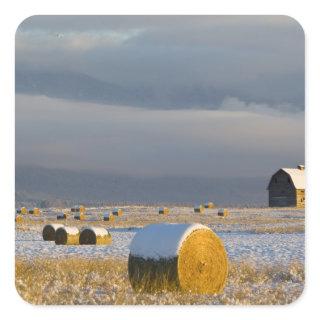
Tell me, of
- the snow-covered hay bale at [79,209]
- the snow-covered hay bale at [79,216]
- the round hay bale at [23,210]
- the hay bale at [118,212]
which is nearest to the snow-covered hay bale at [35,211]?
the round hay bale at [23,210]

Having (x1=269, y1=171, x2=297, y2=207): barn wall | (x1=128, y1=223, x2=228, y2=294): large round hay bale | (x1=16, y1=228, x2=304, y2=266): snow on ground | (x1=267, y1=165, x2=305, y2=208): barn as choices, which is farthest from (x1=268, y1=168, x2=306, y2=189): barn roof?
(x1=128, y1=223, x2=228, y2=294): large round hay bale

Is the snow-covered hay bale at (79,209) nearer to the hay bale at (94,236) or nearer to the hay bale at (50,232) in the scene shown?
the hay bale at (50,232)

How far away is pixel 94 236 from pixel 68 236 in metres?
1.31

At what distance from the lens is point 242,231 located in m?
23.8

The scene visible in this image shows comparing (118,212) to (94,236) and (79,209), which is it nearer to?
(79,209)

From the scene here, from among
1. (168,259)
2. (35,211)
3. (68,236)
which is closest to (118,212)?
(35,211)

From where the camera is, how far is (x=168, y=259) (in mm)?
10766

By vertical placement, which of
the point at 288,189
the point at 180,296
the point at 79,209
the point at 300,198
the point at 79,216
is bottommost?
the point at 180,296

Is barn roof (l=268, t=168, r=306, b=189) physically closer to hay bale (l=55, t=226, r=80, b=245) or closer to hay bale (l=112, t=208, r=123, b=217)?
hay bale (l=112, t=208, r=123, b=217)

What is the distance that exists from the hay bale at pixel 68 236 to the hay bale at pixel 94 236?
0.38 meters

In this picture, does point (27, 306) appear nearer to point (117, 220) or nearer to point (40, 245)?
point (40, 245)

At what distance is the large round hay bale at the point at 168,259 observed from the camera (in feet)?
35.2
